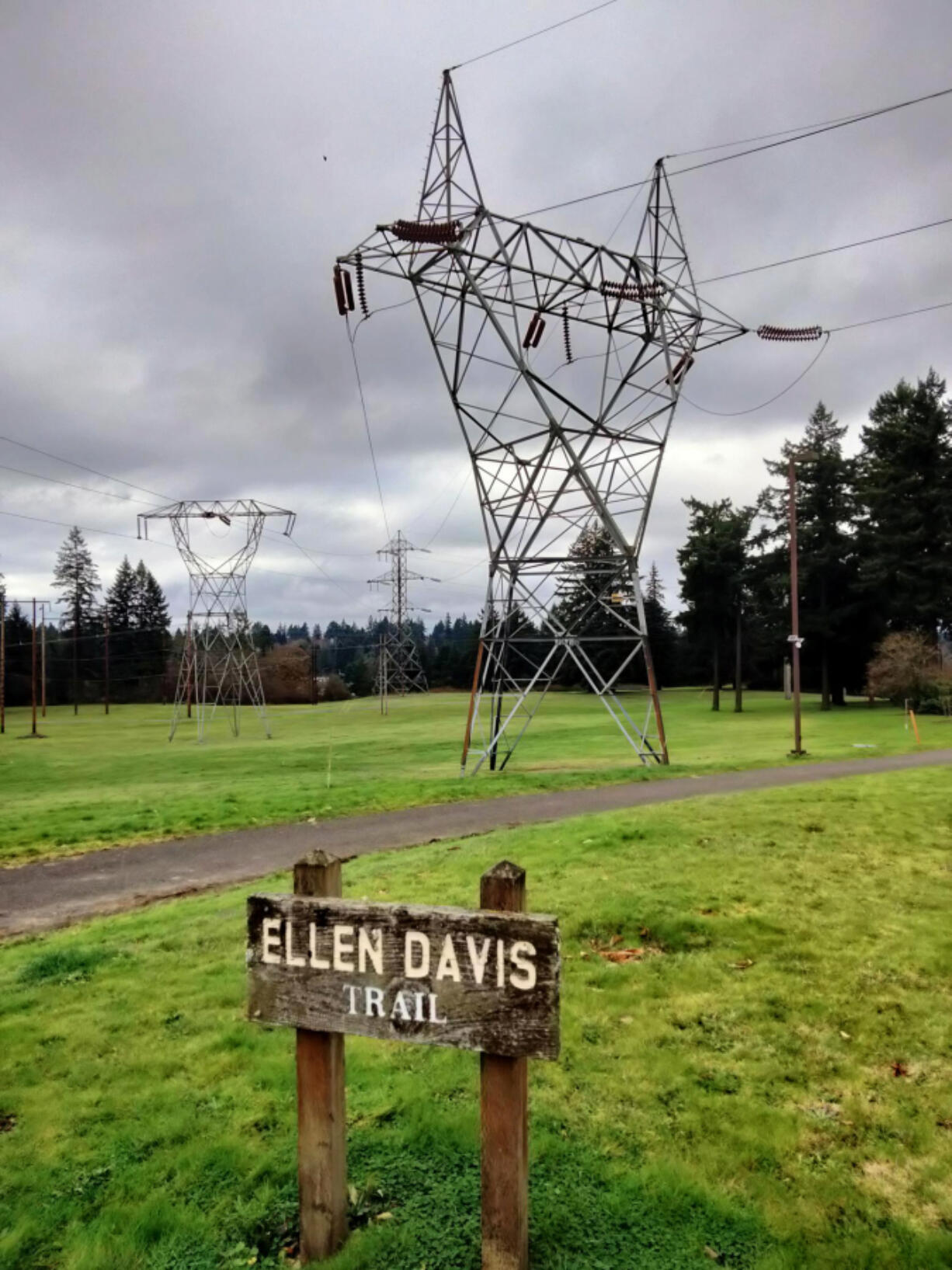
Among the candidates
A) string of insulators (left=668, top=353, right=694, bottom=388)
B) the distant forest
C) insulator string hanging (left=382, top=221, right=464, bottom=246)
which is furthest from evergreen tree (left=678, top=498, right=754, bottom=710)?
insulator string hanging (left=382, top=221, right=464, bottom=246)

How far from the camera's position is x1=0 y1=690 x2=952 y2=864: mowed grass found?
14.1 m

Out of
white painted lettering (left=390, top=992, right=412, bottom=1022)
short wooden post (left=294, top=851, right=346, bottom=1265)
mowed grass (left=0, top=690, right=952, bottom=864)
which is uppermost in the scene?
white painted lettering (left=390, top=992, right=412, bottom=1022)

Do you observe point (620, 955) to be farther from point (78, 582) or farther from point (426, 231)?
point (78, 582)

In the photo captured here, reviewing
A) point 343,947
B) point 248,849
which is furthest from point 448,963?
point 248,849

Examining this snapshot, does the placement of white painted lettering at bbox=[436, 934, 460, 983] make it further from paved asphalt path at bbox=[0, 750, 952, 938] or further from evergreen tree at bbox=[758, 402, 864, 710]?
evergreen tree at bbox=[758, 402, 864, 710]

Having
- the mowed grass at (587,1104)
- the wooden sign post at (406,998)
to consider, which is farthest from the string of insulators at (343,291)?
the wooden sign post at (406,998)

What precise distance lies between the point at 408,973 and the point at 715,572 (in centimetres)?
5399

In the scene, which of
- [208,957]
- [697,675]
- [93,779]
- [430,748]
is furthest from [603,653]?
[208,957]

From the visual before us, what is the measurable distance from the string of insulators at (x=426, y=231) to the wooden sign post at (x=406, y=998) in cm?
1397

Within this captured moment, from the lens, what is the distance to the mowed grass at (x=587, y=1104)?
11.0 ft

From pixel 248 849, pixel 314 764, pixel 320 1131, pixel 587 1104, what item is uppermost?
pixel 320 1131

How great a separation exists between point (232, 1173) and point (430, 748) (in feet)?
80.0

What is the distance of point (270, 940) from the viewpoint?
3.28 meters

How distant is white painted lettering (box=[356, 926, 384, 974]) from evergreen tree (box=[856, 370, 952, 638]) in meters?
49.2
